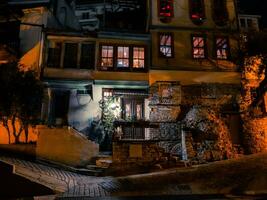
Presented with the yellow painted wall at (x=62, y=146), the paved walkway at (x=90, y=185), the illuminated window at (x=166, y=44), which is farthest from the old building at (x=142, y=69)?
the paved walkway at (x=90, y=185)

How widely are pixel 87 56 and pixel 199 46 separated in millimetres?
10656

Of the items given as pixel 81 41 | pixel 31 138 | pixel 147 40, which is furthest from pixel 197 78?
pixel 31 138

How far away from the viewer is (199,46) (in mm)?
24141

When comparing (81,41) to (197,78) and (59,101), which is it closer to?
(59,101)

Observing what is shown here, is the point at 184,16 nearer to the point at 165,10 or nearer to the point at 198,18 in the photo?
the point at 198,18

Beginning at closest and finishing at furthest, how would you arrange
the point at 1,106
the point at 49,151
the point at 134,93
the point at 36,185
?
the point at 36,185 < the point at 49,151 < the point at 1,106 < the point at 134,93

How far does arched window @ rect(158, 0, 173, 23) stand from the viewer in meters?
24.3

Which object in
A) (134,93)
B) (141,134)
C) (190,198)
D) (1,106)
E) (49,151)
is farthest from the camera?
(134,93)

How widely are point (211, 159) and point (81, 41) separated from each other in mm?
15254

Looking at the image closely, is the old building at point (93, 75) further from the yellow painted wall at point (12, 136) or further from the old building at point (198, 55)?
the yellow painted wall at point (12, 136)

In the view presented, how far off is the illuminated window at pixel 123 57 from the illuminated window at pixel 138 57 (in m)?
0.67

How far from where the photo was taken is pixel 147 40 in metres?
23.8

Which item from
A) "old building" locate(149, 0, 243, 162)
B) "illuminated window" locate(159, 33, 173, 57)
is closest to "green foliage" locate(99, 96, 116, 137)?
"old building" locate(149, 0, 243, 162)

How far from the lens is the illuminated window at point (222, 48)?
24203mm
